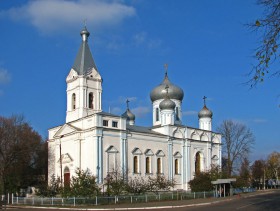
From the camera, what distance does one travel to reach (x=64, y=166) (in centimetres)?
4594

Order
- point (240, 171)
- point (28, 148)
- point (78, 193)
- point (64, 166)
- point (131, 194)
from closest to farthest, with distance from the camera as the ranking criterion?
1. point (78, 193)
2. point (131, 194)
3. point (64, 166)
4. point (28, 148)
5. point (240, 171)

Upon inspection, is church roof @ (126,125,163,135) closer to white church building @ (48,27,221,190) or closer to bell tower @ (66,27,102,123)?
white church building @ (48,27,221,190)

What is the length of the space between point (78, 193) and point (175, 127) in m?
21.7

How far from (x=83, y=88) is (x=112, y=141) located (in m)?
7.67

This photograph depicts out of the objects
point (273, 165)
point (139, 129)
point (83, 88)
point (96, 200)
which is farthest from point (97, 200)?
point (273, 165)

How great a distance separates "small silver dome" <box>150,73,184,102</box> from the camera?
194 feet

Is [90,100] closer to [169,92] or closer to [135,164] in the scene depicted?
[135,164]

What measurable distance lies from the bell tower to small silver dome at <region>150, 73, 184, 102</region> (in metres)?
12.7

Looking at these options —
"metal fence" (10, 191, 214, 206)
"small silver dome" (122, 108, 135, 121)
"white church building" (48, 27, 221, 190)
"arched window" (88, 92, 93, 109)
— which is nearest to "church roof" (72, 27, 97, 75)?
"white church building" (48, 27, 221, 190)

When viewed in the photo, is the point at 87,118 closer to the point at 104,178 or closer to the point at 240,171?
the point at 104,178

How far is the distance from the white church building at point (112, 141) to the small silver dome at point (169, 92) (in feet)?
1.24

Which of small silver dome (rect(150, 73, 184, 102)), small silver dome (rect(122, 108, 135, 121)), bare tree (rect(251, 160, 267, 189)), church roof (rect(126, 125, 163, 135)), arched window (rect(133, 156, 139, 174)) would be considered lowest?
bare tree (rect(251, 160, 267, 189))

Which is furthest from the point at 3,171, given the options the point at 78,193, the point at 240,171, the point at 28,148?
the point at 240,171

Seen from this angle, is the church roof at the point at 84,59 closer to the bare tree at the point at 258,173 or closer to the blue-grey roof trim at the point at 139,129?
the blue-grey roof trim at the point at 139,129
